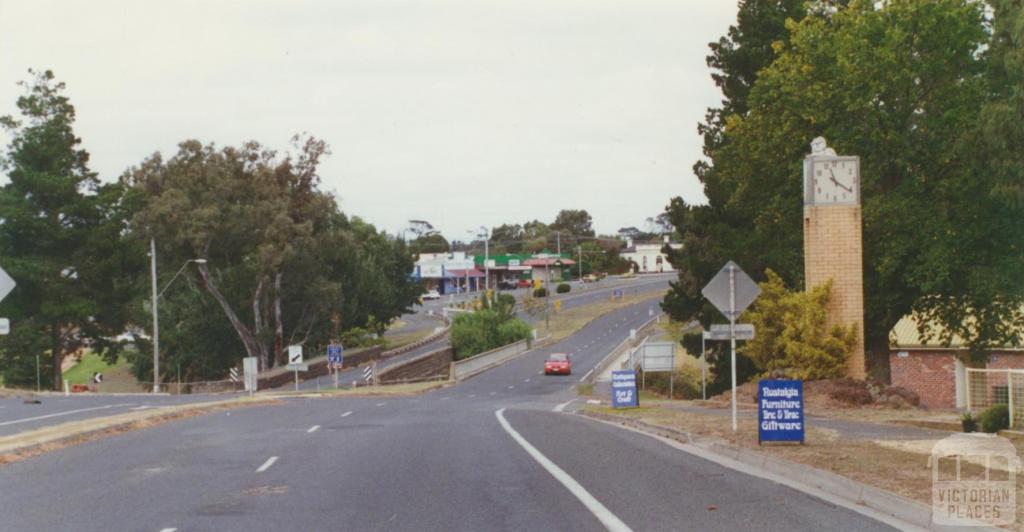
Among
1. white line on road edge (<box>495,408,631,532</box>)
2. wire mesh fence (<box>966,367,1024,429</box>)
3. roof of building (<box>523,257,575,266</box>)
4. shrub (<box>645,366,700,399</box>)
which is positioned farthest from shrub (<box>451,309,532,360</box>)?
roof of building (<box>523,257,575,266</box>)

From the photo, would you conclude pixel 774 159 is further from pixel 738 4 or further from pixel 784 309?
pixel 738 4

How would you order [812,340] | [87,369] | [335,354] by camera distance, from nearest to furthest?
[812,340], [335,354], [87,369]

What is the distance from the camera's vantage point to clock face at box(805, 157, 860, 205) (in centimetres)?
2848

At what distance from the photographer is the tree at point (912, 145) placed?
30.4 metres

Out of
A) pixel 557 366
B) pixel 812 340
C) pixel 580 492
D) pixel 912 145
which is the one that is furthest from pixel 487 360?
pixel 580 492

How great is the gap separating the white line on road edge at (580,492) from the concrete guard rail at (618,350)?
48.8 meters

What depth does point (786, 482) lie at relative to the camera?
43.7ft

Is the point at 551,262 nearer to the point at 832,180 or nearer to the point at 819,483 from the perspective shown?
the point at 832,180

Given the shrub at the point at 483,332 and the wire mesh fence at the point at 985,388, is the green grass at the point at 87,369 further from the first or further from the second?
the wire mesh fence at the point at 985,388

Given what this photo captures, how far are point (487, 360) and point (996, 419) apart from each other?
5955 centimetres

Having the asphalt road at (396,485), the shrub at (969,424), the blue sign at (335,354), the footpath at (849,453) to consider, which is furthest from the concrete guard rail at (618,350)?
the asphalt road at (396,485)

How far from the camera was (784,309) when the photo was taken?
29797 millimetres

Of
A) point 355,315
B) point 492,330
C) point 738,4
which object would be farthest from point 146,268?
point 738,4

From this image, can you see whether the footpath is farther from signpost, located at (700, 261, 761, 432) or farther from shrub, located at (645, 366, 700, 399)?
shrub, located at (645, 366, 700, 399)
